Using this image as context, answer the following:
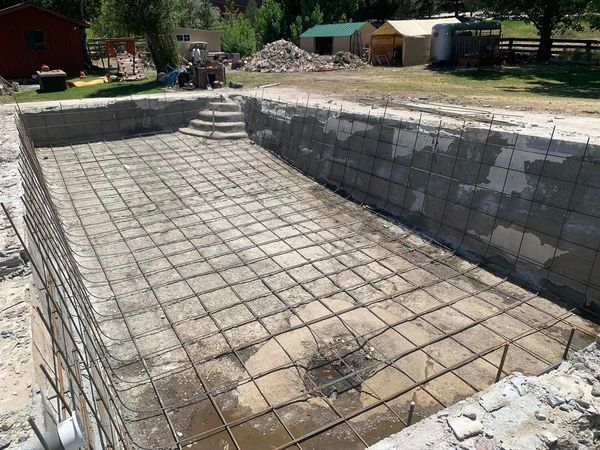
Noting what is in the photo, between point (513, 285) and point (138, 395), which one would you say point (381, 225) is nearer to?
point (513, 285)

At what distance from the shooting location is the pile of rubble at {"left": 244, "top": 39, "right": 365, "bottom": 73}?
18297 mm

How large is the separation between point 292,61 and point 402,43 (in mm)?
4971

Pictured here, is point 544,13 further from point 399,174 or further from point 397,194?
point 397,194

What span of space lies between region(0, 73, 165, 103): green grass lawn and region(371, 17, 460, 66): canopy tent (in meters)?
10.9

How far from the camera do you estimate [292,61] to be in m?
19.1

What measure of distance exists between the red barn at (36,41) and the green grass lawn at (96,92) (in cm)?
407

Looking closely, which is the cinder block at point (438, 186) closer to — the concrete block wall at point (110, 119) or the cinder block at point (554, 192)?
the cinder block at point (554, 192)

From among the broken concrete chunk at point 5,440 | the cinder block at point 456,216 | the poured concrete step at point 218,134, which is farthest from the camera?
the poured concrete step at point 218,134

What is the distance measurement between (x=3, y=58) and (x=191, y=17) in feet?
60.2

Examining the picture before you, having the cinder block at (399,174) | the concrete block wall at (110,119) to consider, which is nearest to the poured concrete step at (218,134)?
the concrete block wall at (110,119)

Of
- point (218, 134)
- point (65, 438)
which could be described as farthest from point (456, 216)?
point (218, 134)

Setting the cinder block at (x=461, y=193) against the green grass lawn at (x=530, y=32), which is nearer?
the cinder block at (x=461, y=193)

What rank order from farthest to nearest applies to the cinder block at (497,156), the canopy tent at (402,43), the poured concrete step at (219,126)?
the canopy tent at (402,43)
the poured concrete step at (219,126)
the cinder block at (497,156)

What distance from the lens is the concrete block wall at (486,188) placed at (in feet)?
15.4
